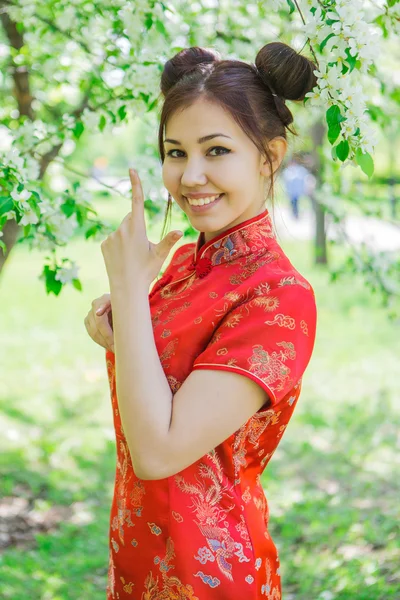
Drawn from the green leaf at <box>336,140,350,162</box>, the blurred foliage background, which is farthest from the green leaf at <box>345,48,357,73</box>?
the blurred foliage background

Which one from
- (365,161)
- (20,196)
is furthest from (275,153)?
(20,196)

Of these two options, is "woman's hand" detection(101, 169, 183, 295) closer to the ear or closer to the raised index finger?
the raised index finger

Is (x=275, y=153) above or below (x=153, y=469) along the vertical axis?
above

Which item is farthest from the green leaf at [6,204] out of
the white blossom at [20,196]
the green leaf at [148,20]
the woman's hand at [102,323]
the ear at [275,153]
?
the green leaf at [148,20]

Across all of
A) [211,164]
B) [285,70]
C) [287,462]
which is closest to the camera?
[211,164]

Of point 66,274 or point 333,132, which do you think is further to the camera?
point 66,274

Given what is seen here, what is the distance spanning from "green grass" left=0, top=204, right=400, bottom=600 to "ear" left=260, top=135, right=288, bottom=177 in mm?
1432

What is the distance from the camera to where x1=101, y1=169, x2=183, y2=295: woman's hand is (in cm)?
155

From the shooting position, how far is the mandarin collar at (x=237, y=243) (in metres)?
1.76

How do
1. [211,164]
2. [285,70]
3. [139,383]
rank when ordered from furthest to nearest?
[285,70]
[211,164]
[139,383]

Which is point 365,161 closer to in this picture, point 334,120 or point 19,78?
point 334,120

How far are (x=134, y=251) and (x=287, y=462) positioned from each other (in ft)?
13.1

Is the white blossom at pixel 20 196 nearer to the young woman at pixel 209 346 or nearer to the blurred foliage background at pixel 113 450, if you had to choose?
the young woman at pixel 209 346

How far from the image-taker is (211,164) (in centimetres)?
167
